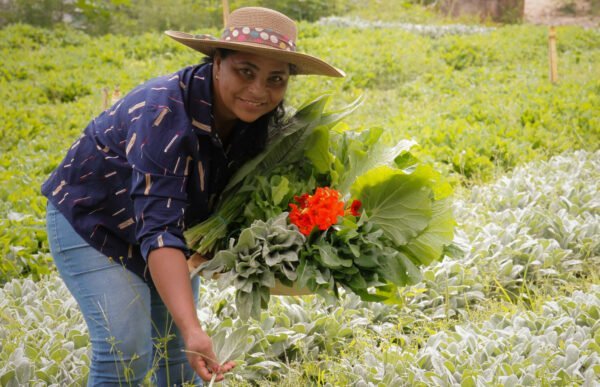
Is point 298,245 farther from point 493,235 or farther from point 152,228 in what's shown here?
point 493,235

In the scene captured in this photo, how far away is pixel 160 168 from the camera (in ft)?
6.34

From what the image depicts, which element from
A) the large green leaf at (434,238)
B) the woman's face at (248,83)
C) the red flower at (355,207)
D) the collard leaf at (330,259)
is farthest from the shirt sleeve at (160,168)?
the large green leaf at (434,238)

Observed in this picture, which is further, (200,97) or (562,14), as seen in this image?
(562,14)

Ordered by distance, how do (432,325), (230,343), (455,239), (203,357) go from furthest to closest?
(455,239)
(432,325)
(230,343)
(203,357)

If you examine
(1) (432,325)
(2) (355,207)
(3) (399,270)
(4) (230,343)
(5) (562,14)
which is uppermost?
(5) (562,14)

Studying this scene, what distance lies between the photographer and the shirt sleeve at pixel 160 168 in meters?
1.90

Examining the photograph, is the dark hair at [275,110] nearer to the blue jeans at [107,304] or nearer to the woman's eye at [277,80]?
the woman's eye at [277,80]

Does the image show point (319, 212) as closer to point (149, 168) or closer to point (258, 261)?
point (258, 261)

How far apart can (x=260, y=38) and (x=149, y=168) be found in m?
0.50

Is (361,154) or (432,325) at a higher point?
(361,154)

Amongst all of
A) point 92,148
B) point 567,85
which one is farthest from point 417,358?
point 567,85

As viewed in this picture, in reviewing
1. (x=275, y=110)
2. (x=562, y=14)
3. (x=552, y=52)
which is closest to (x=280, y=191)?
(x=275, y=110)

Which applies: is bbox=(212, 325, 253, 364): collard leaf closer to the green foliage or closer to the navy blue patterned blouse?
the green foliage

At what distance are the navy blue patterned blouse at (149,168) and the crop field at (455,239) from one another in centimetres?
41
